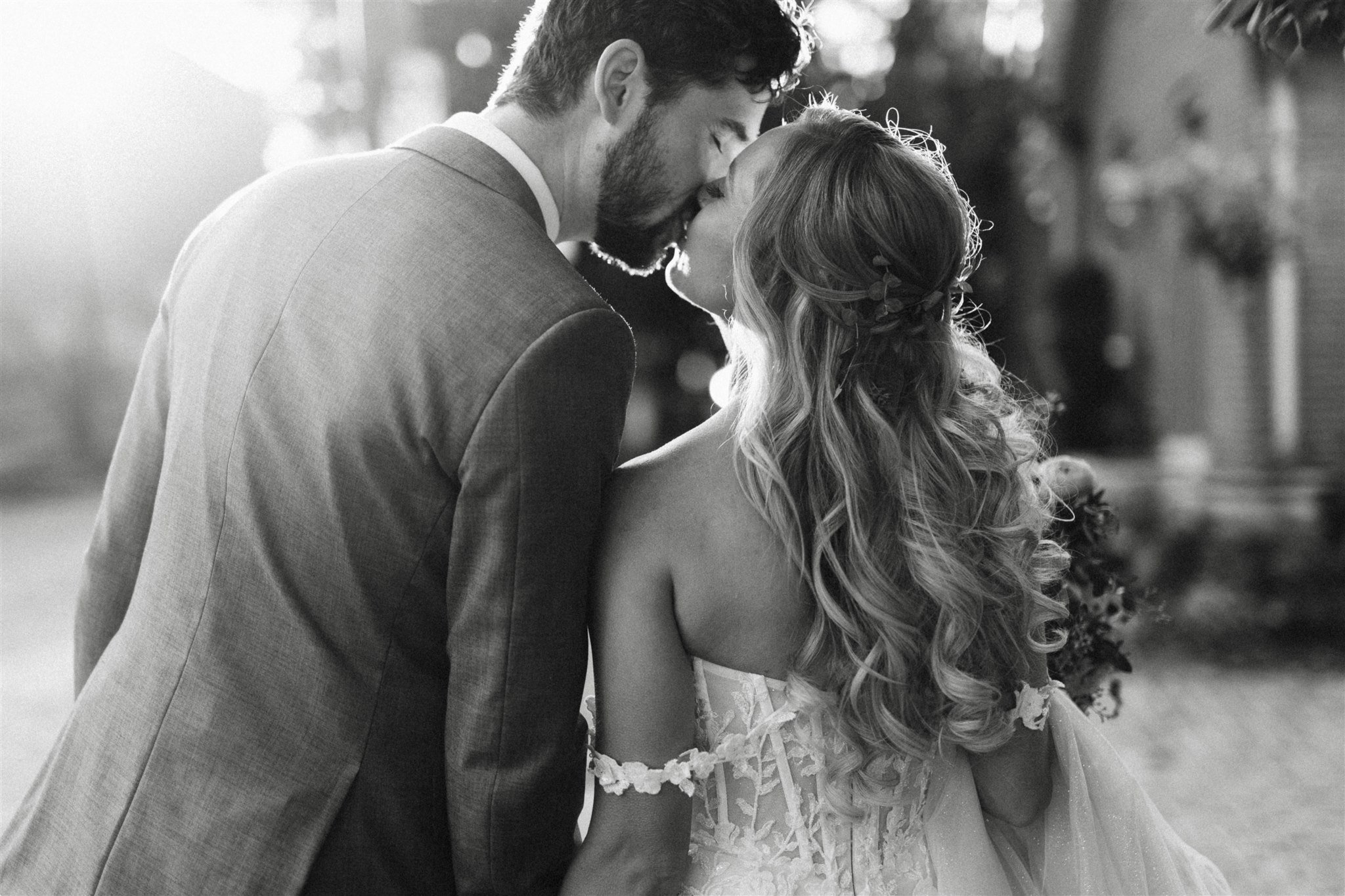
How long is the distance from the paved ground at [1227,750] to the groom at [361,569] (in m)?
3.86

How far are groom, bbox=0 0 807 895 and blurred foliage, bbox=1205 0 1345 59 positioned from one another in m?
1.36

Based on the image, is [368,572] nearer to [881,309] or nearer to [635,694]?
[635,694]

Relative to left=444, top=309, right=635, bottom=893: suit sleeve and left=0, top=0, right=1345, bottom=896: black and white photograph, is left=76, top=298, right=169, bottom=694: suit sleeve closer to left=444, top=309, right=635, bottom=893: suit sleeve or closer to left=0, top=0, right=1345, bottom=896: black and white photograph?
left=0, top=0, right=1345, bottom=896: black and white photograph

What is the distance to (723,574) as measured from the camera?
75.2 inches

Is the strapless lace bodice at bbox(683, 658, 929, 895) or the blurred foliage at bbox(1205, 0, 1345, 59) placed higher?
the blurred foliage at bbox(1205, 0, 1345, 59)

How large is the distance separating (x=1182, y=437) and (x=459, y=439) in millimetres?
10774

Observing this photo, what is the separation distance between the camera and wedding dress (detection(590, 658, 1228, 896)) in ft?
6.59

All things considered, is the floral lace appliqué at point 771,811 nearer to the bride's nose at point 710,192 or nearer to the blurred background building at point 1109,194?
the bride's nose at point 710,192

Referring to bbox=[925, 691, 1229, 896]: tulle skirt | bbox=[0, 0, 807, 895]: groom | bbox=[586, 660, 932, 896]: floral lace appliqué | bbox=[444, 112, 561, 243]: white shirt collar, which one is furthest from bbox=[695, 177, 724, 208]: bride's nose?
bbox=[925, 691, 1229, 896]: tulle skirt

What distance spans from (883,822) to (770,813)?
0.73 feet

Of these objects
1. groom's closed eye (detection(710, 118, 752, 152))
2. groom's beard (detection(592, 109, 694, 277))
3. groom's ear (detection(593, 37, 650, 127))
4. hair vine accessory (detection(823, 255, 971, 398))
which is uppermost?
groom's ear (detection(593, 37, 650, 127))

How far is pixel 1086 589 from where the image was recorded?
2.64 metres

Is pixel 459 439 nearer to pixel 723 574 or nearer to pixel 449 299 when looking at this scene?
pixel 449 299

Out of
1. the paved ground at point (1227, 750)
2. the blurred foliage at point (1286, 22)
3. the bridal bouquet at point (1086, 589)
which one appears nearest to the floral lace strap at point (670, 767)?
the bridal bouquet at point (1086, 589)
